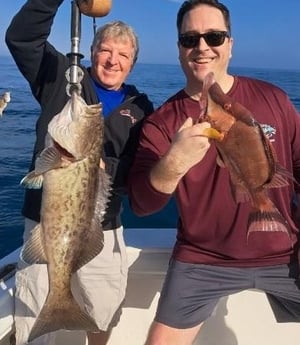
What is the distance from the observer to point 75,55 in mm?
2602

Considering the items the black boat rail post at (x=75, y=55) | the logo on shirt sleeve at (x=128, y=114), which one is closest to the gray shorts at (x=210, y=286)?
the logo on shirt sleeve at (x=128, y=114)

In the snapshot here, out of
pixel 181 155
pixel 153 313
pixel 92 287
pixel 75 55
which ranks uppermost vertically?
pixel 75 55

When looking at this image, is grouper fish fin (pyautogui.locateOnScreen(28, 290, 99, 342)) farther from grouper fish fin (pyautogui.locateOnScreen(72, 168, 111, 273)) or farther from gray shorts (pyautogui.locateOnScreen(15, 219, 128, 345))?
gray shorts (pyautogui.locateOnScreen(15, 219, 128, 345))

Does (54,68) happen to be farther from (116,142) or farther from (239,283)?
(239,283)

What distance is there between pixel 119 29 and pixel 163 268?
72.1 inches

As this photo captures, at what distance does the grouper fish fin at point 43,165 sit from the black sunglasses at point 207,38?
1236mm

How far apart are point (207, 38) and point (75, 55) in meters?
1.02

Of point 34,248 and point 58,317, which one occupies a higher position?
point 34,248

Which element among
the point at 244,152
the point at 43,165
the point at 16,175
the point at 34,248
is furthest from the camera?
the point at 16,175

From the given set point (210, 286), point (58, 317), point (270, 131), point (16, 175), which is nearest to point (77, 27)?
point (270, 131)

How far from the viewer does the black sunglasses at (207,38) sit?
321cm

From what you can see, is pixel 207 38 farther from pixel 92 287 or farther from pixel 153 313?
pixel 153 313

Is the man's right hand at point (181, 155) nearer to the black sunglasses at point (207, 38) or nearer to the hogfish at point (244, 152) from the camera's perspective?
the hogfish at point (244, 152)

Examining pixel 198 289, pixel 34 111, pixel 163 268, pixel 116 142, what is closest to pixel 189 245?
pixel 198 289
